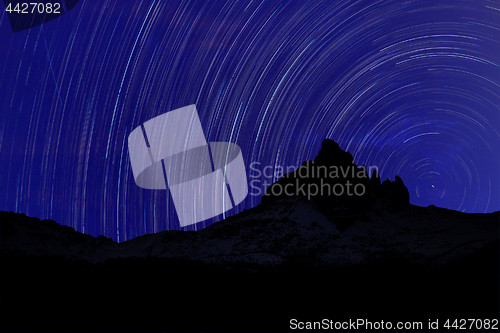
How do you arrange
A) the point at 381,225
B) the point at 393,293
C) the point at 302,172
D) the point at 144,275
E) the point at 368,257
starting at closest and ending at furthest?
1. the point at 393,293
2. the point at 144,275
3. the point at 368,257
4. the point at 381,225
5. the point at 302,172

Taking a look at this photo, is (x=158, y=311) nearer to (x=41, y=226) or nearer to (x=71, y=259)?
(x=71, y=259)

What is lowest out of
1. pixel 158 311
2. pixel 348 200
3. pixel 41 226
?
pixel 158 311

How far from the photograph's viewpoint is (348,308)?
126 ft

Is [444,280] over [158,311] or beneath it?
over

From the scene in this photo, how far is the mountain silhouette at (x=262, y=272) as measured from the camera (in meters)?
34.7

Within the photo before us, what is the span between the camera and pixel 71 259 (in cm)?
5031

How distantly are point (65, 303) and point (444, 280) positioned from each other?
49.0m

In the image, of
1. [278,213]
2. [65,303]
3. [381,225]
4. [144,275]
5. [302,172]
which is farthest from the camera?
[302,172]

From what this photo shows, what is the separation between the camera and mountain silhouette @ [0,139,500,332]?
34.7 meters

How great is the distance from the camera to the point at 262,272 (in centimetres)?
5088

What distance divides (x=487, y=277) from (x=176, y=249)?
171ft

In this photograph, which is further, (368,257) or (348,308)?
(368,257)

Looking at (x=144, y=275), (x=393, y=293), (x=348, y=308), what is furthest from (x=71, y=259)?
(x=393, y=293)

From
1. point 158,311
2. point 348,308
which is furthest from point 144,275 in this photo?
point 348,308
